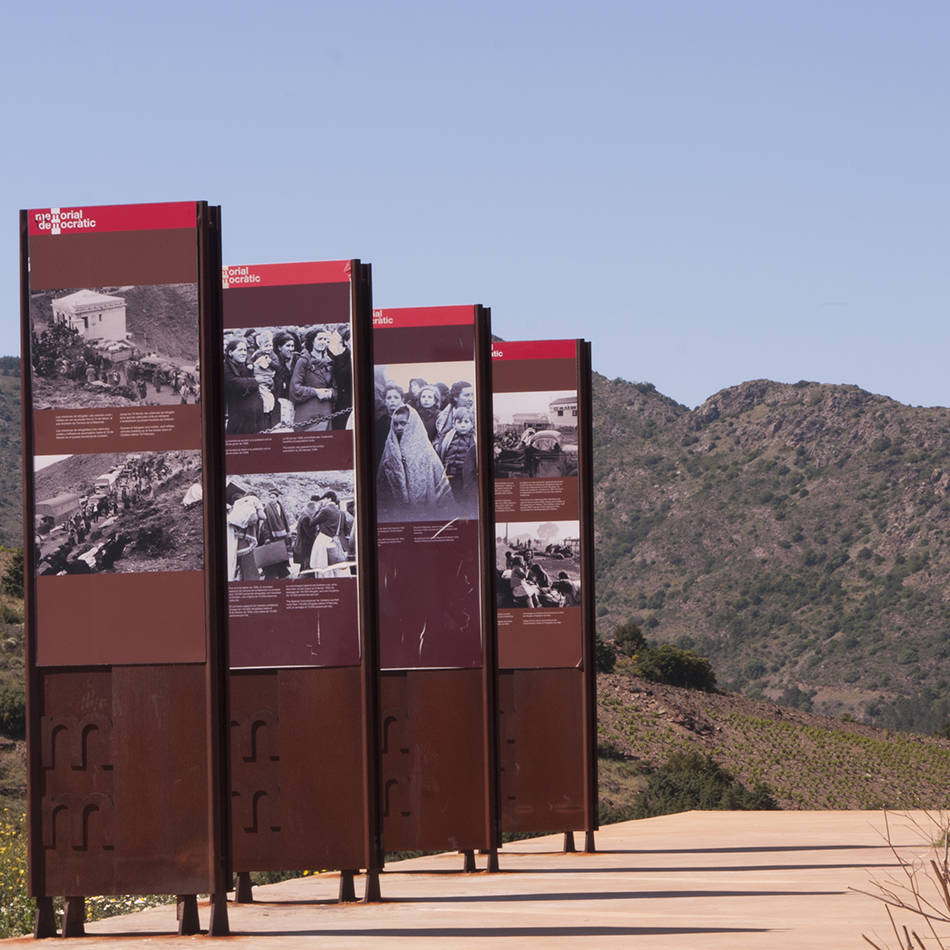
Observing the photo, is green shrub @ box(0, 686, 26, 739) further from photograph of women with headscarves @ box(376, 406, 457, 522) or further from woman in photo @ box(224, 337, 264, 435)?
woman in photo @ box(224, 337, 264, 435)

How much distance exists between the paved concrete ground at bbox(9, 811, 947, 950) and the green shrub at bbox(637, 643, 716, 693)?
46159 millimetres

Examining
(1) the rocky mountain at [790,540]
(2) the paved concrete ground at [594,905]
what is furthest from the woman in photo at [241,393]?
(1) the rocky mountain at [790,540]

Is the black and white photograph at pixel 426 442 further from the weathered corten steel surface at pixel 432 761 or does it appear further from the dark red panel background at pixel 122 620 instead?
the dark red panel background at pixel 122 620

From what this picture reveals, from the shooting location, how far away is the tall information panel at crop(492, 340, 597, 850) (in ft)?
47.1

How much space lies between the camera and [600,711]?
5181cm

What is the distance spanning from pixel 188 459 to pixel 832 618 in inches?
4632

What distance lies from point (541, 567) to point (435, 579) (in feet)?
9.59

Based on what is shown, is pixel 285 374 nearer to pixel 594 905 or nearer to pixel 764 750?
pixel 594 905

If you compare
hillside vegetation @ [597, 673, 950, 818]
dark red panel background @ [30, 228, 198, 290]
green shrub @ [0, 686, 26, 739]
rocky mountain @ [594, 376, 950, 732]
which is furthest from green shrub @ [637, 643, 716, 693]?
dark red panel background @ [30, 228, 198, 290]

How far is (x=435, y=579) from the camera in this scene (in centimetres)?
1195

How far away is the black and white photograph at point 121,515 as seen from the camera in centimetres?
862

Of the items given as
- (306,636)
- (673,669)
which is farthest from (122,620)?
(673,669)

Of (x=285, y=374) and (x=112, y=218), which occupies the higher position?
(x=112, y=218)

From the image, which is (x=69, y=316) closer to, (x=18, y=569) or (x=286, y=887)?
(x=286, y=887)
